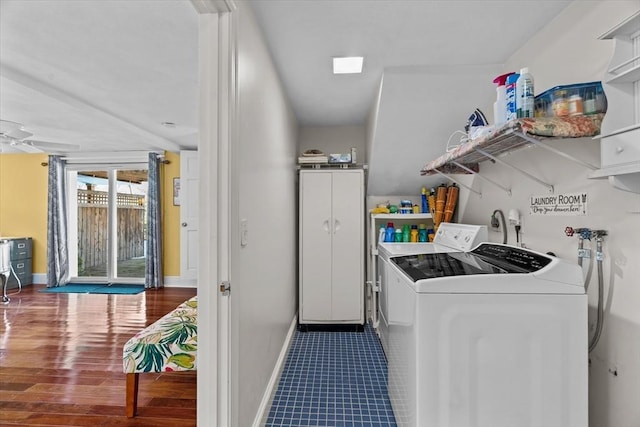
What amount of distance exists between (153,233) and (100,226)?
3.81ft

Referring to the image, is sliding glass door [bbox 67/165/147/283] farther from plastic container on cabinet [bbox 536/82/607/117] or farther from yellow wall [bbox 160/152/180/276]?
plastic container on cabinet [bbox 536/82/607/117]

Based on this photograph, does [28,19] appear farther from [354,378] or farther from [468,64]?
[354,378]

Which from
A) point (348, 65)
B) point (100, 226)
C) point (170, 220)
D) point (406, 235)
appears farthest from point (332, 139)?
point (100, 226)

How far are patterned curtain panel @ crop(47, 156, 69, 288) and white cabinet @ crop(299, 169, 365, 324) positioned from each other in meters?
4.24

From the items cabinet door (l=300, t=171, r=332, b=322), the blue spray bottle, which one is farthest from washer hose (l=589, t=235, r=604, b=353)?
cabinet door (l=300, t=171, r=332, b=322)

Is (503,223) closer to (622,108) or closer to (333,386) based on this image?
(622,108)

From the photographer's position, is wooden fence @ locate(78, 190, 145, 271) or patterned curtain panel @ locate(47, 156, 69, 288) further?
wooden fence @ locate(78, 190, 145, 271)

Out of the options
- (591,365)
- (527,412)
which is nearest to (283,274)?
(527,412)

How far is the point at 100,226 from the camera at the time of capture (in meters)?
5.23

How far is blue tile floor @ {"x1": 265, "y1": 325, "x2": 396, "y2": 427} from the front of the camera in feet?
5.86

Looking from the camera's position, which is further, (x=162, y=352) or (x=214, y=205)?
(x=162, y=352)

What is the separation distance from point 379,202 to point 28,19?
2.92 m

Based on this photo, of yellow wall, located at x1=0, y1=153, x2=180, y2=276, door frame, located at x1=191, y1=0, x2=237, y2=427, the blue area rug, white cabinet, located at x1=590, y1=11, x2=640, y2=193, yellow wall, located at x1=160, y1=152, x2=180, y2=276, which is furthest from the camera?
yellow wall, located at x1=0, y1=153, x2=180, y2=276

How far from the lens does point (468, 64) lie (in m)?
2.15
